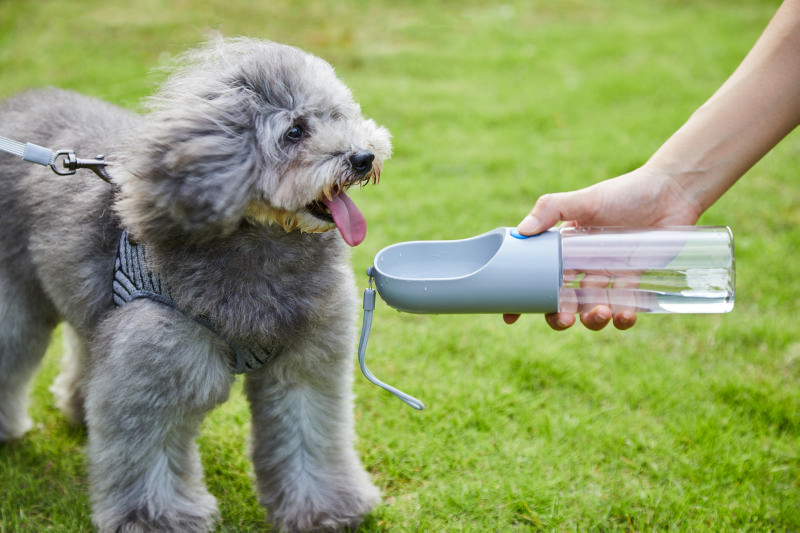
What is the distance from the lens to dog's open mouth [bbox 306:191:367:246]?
223 cm

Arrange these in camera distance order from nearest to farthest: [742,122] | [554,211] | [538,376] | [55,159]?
[55,159], [554,211], [742,122], [538,376]

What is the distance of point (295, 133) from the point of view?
2.28 meters

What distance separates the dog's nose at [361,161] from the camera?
87.9 inches

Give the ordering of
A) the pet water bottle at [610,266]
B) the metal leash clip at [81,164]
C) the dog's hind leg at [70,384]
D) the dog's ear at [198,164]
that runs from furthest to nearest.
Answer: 1. the dog's hind leg at [70,384]
2. the pet water bottle at [610,266]
3. the metal leash clip at [81,164]
4. the dog's ear at [198,164]

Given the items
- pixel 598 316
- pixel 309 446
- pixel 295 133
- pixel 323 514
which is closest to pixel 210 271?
pixel 295 133

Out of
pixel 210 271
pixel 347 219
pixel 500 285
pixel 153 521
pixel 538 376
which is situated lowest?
pixel 153 521

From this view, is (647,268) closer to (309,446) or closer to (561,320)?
(561,320)

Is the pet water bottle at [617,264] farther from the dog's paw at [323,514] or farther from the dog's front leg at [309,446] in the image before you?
the dog's paw at [323,514]

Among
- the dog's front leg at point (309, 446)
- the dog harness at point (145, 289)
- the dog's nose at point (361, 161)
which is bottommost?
the dog's front leg at point (309, 446)

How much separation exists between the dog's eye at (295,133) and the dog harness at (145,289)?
0.62 m

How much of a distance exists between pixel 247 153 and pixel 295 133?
0.20 m

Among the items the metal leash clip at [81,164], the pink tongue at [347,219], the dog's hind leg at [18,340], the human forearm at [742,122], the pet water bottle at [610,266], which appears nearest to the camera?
the pink tongue at [347,219]

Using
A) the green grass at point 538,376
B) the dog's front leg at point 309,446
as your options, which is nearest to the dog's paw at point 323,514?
the dog's front leg at point 309,446

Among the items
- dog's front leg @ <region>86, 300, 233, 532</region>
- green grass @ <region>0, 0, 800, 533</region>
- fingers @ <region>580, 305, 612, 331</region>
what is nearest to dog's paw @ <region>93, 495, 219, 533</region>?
dog's front leg @ <region>86, 300, 233, 532</region>
